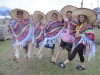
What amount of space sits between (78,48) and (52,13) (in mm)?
1660

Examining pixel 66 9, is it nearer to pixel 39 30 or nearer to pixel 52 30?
pixel 52 30

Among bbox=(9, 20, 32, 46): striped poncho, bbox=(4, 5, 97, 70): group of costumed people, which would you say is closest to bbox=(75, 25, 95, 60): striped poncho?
bbox=(4, 5, 97, 70): group of costumed people

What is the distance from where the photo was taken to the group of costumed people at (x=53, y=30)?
5.02 metres

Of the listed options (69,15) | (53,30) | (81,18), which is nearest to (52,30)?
(53,30)

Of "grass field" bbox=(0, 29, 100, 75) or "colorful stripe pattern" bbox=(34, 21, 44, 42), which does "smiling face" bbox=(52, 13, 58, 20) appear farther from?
"grass field" bbox=(0, 29, 100, 75)

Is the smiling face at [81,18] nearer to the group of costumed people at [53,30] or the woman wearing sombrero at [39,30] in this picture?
the group of costumed people at [53,30]

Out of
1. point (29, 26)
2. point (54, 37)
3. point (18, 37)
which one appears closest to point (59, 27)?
point (54, 37)

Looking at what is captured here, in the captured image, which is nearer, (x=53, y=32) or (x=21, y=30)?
(x=21, y=30)

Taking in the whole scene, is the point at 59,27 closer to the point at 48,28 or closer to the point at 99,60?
the point at 48,28

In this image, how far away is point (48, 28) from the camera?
19.2 ft

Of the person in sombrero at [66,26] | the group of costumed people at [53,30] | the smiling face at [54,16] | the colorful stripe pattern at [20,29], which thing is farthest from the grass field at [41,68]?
the smiling face at [54,16]

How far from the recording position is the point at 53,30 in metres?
5.79

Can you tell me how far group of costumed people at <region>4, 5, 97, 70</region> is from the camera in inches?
197

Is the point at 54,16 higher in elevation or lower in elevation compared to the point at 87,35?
higher
